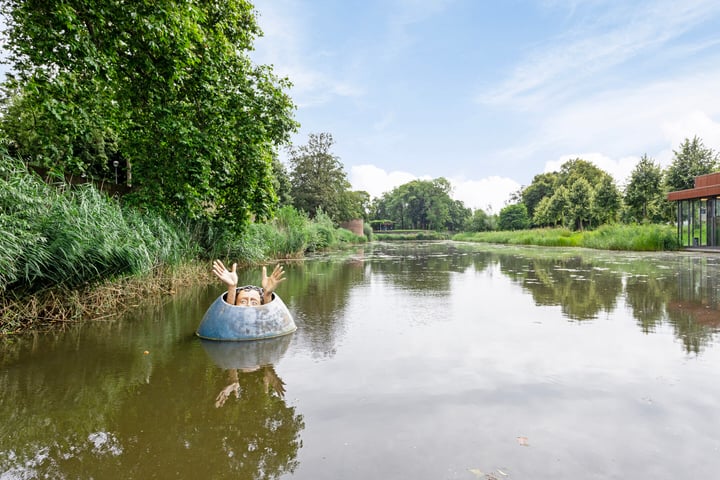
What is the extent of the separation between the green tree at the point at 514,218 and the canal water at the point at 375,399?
61.2 metres

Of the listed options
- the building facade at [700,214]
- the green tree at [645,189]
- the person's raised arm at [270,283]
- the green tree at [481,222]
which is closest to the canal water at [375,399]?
the person's raised arm at [270,283]

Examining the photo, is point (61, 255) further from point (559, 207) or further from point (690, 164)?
point (559, 207)

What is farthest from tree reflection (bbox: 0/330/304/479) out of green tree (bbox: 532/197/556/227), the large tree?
green tree (bbox: 532/197/556/227)

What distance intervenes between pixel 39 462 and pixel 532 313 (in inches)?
261

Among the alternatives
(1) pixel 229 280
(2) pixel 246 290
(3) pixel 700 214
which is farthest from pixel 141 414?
(3) pixel 700 214

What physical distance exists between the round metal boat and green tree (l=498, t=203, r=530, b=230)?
63.5 meters

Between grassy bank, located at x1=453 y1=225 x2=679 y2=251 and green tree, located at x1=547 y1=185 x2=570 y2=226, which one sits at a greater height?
green tree, located at x1=547 y1=185 x2=570 y2=226

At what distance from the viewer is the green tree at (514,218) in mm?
64812

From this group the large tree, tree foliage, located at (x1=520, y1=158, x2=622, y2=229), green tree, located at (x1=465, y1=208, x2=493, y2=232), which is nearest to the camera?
the large tree

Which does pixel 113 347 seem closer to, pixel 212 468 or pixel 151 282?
pixel 212 468

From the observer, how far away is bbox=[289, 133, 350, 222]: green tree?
4138 centimetres

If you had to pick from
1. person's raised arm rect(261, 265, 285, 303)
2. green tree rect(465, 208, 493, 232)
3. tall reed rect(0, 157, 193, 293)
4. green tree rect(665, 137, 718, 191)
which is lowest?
person's raised arm rect(261, 265, 285, 303)

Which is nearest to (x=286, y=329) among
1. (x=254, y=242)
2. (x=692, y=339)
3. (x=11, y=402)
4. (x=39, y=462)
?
(x=11, y=402)

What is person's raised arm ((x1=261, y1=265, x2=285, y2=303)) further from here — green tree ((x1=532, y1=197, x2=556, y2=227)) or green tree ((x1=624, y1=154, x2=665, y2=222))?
green tree ((x1=532, y1=197, x2=556, y2=227))
